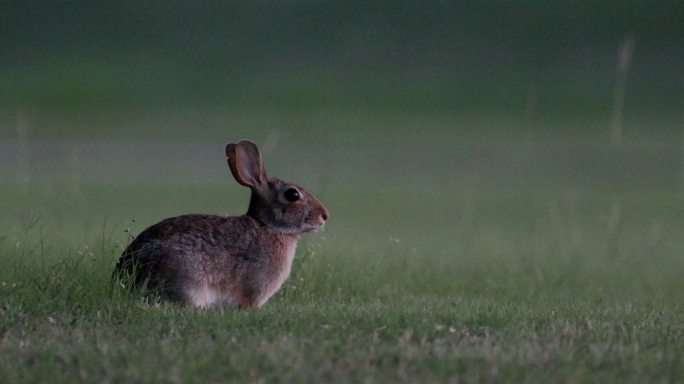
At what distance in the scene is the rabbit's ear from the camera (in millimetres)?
9031

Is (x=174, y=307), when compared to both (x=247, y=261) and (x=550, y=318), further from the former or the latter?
(x=550, y=318)

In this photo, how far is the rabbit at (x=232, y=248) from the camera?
820cm

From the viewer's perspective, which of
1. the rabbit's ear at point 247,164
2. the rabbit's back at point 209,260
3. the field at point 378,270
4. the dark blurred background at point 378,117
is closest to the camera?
the field at point 378,270

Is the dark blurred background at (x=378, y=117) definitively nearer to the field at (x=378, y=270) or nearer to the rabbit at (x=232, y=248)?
the field at (x=378, y=270)

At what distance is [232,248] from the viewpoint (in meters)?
8.60

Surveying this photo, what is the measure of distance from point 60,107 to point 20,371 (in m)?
33.6

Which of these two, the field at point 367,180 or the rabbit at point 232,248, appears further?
the rabbit at point 232,248

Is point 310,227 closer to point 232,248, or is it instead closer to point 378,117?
point 232,248

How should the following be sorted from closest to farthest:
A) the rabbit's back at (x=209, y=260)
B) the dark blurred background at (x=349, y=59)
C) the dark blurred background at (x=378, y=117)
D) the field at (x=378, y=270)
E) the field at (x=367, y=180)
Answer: the field at (x=378, y=270)
the field at (x=367, y=180)
the rabbit's back at (x=209, y=260)
the dark blurred background at (x=378, y=117)
the dark blurred background at (x=349, y=59)

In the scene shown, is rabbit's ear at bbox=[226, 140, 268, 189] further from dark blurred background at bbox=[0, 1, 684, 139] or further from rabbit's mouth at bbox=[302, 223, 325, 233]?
dark blurred background at bbox=[0, 1, 684, 139]

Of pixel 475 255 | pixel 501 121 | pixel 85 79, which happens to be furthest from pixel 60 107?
pixel 475 255

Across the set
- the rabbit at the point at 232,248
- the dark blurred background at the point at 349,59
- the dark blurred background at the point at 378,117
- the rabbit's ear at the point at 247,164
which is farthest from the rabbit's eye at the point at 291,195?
the dark blurred background at the point at 349,59

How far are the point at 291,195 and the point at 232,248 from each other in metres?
0.74

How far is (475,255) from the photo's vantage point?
49.0 feet
